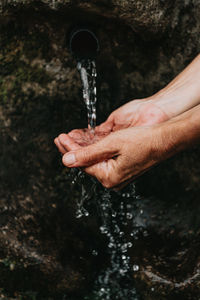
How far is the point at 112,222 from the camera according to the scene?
7.91 feet

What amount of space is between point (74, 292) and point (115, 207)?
80 centimetres

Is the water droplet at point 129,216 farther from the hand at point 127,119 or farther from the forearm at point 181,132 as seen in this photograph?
the forearm at point 181,132

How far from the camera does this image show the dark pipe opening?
185 centimetres

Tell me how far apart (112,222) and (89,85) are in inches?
45.5

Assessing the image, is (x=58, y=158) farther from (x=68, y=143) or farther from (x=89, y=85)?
(x=89, y=85)

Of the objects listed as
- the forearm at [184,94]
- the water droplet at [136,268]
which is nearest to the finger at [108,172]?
the forearm at [184,94]

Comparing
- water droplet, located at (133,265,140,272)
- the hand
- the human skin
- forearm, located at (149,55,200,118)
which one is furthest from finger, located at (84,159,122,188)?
water droplet, located at (133,265,140,272)

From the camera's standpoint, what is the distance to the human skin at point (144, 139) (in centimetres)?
154

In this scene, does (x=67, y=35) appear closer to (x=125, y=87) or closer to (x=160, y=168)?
(x=125, y=87)

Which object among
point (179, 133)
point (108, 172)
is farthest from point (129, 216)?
point (179, 133)

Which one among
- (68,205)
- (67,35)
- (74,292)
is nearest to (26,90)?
(67,35)

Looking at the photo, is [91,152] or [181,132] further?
[91,152]

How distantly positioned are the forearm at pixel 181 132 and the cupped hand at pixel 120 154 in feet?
0.10

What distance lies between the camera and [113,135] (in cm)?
164
